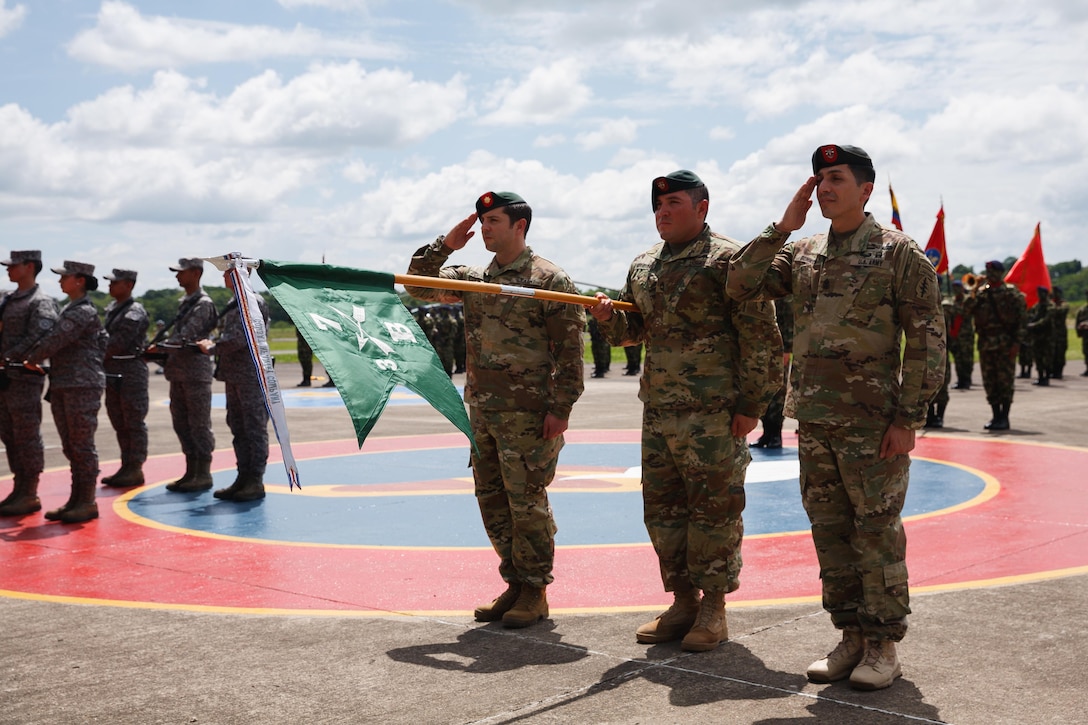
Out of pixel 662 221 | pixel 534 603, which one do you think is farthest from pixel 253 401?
pixel 662 221

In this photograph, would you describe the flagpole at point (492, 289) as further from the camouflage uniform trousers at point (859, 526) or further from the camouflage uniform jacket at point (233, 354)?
the camouflage uniform jacket at point (233, 354)

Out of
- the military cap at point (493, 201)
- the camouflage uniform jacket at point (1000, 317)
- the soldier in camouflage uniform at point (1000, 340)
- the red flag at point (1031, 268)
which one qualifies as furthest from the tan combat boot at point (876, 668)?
the red flag at point (1031, 268)

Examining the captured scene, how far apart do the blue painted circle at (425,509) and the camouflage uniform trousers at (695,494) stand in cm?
248

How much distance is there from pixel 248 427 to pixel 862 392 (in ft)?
22.8

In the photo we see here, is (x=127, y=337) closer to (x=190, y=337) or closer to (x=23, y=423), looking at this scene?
(x=190, y=337)

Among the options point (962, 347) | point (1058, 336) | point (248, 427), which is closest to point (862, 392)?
point (248, 427)

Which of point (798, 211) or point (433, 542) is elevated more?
point (798, 211)

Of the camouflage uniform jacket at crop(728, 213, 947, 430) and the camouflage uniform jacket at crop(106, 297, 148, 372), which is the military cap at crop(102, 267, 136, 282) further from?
the camouflage uniform jacket at crop(728, 213, 947, 430)

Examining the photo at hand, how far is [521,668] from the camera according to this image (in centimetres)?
520

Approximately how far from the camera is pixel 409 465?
41.9 feet

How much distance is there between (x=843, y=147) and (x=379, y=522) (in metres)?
5.53

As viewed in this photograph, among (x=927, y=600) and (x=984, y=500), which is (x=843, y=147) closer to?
(x=927, y=600)

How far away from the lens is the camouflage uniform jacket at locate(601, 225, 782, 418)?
18.1ft

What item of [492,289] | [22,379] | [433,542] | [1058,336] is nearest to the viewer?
[492,289]
